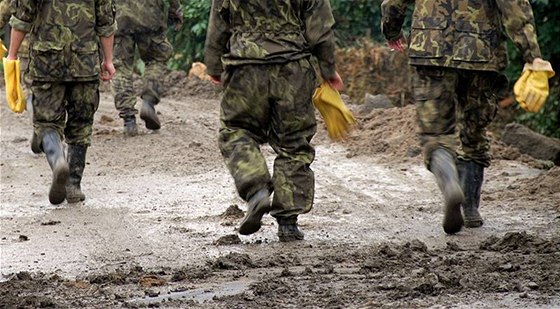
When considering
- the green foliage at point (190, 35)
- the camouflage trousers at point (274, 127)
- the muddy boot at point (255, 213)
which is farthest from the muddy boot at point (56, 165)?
the green foliage at point (190, 35)

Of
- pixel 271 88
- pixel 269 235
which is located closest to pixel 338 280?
pixel 271 88

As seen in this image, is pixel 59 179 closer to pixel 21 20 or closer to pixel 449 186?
pixel 21 20

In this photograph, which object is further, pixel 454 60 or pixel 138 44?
pixel 138 44

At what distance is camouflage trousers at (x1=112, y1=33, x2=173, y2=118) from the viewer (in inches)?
559

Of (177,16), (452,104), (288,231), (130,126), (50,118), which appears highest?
(452,104)

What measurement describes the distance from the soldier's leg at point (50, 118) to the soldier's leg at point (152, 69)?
375cm

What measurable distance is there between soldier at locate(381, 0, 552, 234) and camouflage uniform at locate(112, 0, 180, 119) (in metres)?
5.50

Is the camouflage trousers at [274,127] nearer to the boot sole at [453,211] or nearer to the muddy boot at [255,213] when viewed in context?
the muddy boot at [255,213]

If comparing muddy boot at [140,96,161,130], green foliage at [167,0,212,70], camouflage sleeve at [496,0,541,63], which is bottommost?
green foliage at [167,0,212,70]

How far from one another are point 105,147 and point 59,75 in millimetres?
3661

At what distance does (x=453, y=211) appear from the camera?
28.0 feet

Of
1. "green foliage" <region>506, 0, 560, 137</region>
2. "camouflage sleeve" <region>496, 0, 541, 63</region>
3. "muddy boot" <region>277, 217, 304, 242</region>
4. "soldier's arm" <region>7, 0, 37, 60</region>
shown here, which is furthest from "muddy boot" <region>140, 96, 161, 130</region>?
"camouflage sleeve" <region>496, 0, 541, 63</region>

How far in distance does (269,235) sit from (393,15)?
5.75 feet

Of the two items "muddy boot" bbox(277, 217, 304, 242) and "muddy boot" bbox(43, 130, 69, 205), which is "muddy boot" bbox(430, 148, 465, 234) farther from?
"muddy boot" bbox(43, 130, 69, 205)
